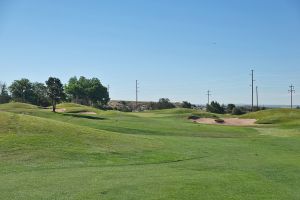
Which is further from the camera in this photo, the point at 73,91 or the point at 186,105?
the point at 73,91

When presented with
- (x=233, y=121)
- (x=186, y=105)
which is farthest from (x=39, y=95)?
(x=233, y=121)

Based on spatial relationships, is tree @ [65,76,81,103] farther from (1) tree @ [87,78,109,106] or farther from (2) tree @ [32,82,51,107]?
(2) tree @ [32,82,51,107]

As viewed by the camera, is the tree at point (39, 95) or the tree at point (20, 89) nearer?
the tree at point (39, 95)

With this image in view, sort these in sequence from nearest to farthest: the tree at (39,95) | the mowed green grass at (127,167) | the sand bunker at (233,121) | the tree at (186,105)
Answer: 1. the mowed green grass at (127,167)
2. the sand bunker at (233,121)
3. the tree at (39,95)
4. the tree at (186,105)

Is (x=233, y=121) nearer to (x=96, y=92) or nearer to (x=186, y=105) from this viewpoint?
(x=186, y=105)

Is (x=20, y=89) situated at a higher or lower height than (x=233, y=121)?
higher

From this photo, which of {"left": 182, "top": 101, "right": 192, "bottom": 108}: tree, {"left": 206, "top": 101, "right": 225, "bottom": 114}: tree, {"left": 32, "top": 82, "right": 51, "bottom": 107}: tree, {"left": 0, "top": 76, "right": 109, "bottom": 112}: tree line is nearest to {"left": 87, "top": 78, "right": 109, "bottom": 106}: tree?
{"left": 0, "top": 76, "right": 109, "bottom": 112}: tree line

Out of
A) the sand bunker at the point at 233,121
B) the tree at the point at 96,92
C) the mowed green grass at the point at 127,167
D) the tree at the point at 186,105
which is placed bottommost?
the mowed green grass at the point at 127,167

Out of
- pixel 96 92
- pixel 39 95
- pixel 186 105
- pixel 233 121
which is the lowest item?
pixel 233 121

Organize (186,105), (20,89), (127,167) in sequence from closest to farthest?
(127,167), (186,105), (20,89)

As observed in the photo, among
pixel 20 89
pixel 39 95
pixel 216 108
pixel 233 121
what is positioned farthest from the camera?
pixel 20 89

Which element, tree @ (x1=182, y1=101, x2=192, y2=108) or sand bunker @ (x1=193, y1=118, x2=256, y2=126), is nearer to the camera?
sand bunker @ (x1=193, y1=118, x2=256, y2=126)

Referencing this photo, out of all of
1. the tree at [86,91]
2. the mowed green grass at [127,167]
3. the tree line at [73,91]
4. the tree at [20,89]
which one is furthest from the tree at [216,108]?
the mowed green grass at [127,167]

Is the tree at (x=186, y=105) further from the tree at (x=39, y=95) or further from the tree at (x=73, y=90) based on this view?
the tree at (x=39, y=95)
